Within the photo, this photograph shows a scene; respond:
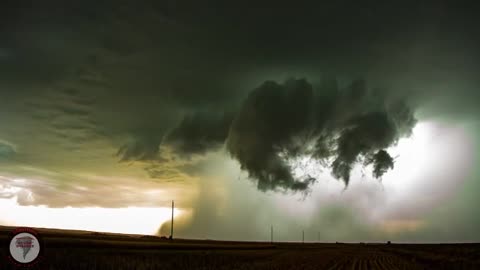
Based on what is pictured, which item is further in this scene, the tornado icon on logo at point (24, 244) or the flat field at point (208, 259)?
the flat field at point (208, 259)

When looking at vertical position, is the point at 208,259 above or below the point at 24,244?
below

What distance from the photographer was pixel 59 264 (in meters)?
31.0

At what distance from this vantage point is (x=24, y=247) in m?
7.41

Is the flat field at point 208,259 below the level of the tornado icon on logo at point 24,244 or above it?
below

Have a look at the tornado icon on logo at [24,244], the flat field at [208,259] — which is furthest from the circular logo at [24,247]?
the flat field at [208,259]

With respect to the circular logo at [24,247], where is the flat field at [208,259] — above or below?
below

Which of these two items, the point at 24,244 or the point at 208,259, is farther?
the point at 208,259

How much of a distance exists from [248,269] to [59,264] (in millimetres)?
15004

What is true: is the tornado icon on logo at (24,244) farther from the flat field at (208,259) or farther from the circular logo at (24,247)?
the flat field at (208,259)

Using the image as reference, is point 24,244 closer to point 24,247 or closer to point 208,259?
point 24,247

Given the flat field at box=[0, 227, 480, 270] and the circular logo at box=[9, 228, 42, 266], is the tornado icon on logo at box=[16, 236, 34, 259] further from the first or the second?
the flat field at box=[0, 227, 480, 270]

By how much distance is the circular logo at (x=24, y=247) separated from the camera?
7383 millimetres

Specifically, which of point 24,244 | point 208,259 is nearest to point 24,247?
point 24,244

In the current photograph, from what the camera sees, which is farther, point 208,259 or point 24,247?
point 208,259
